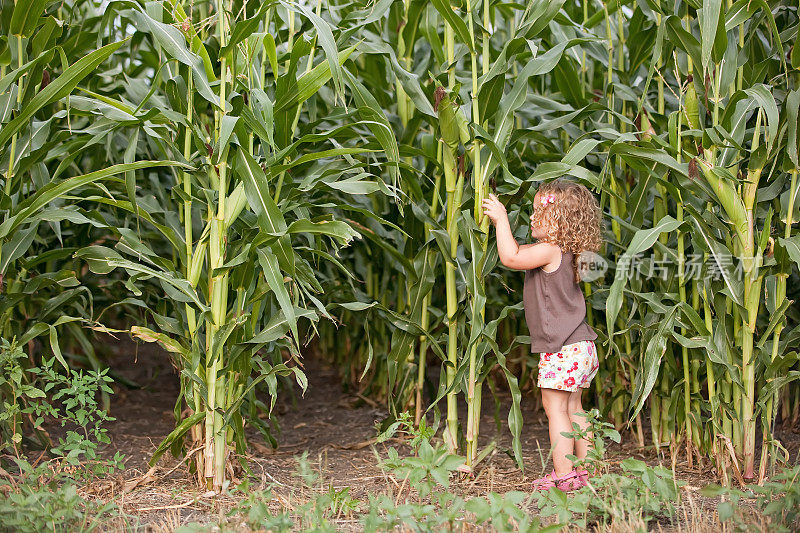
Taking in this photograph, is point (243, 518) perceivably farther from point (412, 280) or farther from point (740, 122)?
point (740, 122)

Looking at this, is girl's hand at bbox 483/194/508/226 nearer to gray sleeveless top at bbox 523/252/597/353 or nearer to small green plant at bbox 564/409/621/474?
Result: gray sleeveless top at bbox 523/252/597/353

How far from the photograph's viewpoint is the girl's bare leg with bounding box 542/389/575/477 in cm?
270

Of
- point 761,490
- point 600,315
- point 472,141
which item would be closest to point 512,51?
point 472,141

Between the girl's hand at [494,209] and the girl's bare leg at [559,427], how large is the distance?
67 cm

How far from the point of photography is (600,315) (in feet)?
10.7

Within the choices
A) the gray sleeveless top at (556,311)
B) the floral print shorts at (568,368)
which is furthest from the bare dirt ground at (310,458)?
the gray sleeveless top at (556,311)

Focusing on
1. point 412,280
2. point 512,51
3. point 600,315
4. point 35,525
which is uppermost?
point 512,51

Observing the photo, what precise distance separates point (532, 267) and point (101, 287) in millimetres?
2012

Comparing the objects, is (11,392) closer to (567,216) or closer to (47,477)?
(47,477)

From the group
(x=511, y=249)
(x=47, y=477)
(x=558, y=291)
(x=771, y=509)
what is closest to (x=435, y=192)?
(x=511, y=249)

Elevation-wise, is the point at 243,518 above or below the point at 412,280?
below

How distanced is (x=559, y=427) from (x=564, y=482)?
0.19 metres

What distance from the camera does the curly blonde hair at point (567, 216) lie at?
270cm

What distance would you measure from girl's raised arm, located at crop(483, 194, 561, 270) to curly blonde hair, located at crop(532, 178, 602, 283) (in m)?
0.05
